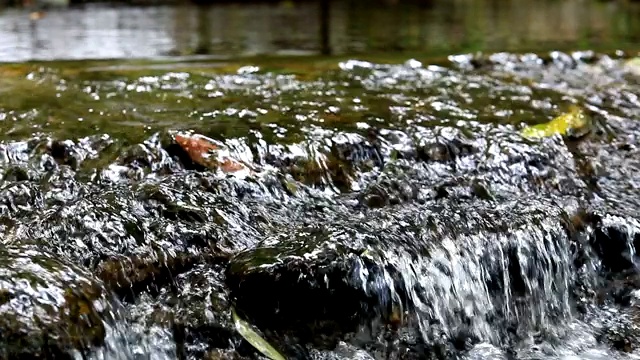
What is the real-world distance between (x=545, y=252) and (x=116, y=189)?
186cm

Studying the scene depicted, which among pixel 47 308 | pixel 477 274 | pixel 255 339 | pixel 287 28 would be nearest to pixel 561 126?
pixel 477 274

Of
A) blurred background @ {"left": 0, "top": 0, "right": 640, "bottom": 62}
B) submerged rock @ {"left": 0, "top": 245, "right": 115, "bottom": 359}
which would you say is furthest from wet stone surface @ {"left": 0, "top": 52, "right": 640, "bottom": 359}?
→ blurred background @ {"left": 0, "top": 0, "right": 640, "bottom": 62}

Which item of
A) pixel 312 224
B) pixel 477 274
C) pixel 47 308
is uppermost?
pixel 47 308

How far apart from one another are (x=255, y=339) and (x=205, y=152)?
1237 mm

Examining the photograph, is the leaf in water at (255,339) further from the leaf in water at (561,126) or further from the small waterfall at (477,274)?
the leaf in water at (561,126)

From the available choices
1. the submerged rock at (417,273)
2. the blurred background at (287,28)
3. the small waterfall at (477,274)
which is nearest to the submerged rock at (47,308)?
the submerged rock at (417,273)

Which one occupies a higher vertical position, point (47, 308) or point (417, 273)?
point (47, 308)

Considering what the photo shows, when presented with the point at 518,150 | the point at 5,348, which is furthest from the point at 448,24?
the point at 5,348

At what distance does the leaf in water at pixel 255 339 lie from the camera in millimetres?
2205

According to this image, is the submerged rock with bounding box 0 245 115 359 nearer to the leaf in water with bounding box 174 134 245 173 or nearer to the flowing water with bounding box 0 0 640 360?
the flowing water with bounding box 0 0 640 360

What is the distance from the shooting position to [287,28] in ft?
29.6

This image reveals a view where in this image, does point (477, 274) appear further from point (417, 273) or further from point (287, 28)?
point (287, 28)

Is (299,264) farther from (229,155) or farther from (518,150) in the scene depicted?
(518,150)

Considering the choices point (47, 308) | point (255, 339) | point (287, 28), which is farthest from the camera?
point (287, 28)
